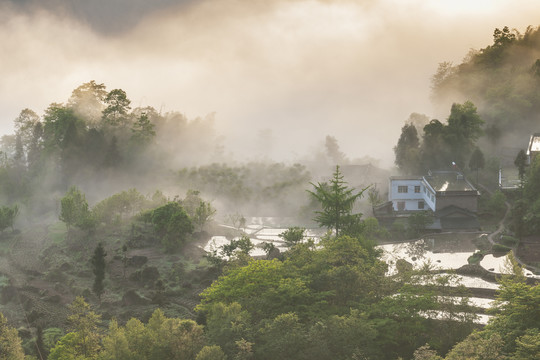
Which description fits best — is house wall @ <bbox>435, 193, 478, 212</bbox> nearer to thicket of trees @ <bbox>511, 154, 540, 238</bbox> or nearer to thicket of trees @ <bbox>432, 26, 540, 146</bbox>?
thicket of trees @ <bbox>511, 154, 540, 238</bbox>

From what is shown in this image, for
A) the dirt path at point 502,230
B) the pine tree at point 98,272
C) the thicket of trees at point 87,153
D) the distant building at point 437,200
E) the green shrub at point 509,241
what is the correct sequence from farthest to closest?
the thicket of trees at point 87,153
the distant building at point 437,200
the green shrub at point 509,241
the dirt path at point 502,230
the pine tree at point 98,272

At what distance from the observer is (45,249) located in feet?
263

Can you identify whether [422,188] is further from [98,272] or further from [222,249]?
[98,272]

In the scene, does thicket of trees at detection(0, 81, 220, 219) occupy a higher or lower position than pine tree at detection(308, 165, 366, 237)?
higher

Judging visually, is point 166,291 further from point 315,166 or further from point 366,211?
point 315,166

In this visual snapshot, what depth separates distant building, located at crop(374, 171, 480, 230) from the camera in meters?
79.0

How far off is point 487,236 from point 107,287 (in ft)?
149

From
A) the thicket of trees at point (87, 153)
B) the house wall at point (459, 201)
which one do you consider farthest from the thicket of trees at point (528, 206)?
the thicket of trees at point (87, 153)

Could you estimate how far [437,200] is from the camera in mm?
81125

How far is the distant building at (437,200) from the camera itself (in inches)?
3110

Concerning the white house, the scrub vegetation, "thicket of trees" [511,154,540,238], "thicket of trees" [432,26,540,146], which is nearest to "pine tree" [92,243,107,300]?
the scrub vegetation

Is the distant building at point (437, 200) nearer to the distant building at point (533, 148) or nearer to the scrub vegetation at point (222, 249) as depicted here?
the scrub vegetation at point (222, 249)

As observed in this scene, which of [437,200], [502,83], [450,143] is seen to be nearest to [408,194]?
[437,200]

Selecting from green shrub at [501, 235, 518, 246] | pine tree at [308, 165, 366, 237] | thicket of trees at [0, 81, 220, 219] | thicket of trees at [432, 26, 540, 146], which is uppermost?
thicket of trees at [432, 26, 540, 146]
